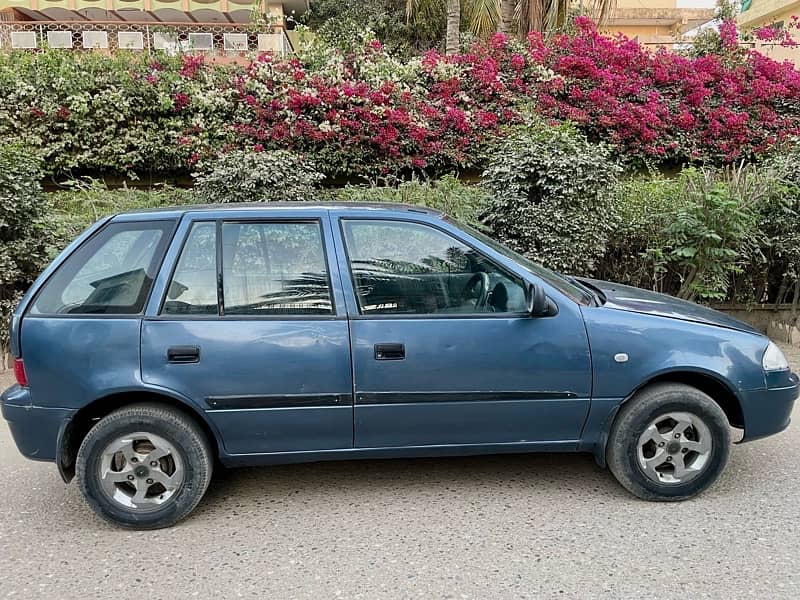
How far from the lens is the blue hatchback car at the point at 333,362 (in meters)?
3.40

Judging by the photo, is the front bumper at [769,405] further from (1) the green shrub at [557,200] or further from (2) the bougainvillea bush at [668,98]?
(2) the bougainvillea bush at [668,98]

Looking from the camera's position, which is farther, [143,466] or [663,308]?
[663,308]

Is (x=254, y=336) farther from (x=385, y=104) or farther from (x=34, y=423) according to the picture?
(x=385, y=104)

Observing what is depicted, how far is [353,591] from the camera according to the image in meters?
2.89

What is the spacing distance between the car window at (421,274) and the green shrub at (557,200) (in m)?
3.26

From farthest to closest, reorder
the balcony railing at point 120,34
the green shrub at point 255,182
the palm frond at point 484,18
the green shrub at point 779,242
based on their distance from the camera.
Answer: the palm frond at point 484,18
the balcony railing at point 120,34
the green shrub at point 255,182
the green shrub at point 779,242

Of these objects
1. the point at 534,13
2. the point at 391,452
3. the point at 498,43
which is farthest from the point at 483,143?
the point at 391,452

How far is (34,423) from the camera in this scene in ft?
11.2

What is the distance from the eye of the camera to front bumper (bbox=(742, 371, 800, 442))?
143 inches

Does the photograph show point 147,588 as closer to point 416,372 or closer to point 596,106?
point 416,372

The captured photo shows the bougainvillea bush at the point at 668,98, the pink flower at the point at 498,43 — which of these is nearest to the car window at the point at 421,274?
the bougainvillea bush at the point at 668,98

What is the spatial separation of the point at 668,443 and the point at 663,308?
0.80 m

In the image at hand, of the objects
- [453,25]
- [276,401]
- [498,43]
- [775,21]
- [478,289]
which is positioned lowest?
[276,401]

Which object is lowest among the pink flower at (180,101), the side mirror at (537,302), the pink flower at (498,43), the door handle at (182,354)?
the door handle at (182,354)
